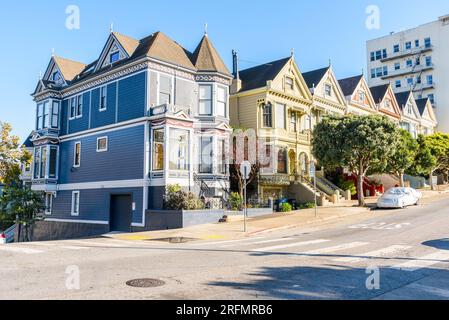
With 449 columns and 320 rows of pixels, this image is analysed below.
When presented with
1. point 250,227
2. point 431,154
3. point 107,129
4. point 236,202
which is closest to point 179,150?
point 236,202

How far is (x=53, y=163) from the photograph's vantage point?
3030cm

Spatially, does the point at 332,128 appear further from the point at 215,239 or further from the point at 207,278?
the point at 207,278

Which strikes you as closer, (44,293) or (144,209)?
(44,293)

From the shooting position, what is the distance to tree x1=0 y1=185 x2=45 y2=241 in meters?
28.7

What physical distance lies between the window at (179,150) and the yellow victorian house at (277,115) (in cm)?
692

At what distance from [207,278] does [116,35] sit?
75.4ft

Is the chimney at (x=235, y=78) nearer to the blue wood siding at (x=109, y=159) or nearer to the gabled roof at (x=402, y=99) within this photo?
the blue wood siding at (x=109, y=159)

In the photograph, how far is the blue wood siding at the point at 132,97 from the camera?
24.3 metres

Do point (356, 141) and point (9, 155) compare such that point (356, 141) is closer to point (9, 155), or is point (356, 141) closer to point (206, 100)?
point (206, 100)

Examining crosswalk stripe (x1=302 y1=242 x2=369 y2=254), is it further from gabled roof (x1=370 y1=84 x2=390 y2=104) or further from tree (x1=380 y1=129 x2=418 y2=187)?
gabled roof (x1=370 y1=84 x2=390 y2=104)

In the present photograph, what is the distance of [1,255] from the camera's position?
1153cm

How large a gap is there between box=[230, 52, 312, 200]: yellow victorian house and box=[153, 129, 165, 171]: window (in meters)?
8.21

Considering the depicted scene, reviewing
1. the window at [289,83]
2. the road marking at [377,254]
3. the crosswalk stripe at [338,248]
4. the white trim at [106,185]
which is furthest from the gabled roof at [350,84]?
the road marking at [377,254]

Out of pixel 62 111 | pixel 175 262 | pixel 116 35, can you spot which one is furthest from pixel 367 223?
pixel 62 111
